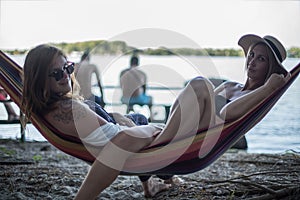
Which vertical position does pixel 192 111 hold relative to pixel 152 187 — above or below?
above

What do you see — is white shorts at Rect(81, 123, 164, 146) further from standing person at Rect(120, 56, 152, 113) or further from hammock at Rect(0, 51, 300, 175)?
standing person at Rect(120, 56, 152, 113)

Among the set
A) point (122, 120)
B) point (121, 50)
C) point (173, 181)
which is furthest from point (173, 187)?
point (121, 50)

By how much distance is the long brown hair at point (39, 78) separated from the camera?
5.92ft

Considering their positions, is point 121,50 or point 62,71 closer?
point 62,71

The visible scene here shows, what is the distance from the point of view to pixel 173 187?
7.97 feet

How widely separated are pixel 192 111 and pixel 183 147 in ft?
0.50

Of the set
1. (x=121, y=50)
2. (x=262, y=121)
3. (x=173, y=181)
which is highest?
(x=173, y=181)

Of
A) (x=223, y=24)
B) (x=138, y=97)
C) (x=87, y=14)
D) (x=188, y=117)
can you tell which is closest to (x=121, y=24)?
(x=87, y=14)

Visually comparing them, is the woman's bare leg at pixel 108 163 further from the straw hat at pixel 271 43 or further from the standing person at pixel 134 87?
the standing person at pixel 134 87

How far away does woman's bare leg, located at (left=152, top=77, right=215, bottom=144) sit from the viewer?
1.78m

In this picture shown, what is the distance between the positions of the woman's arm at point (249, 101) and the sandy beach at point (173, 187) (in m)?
0.35

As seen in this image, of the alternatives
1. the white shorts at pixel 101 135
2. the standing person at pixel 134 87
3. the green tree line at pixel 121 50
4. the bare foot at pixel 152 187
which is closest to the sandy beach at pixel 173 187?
the bare foot at pixel 152 187

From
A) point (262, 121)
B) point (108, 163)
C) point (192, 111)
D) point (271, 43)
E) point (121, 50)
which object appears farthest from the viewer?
point (121, 50)

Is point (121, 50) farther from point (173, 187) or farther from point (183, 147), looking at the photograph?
point (183, 147)
